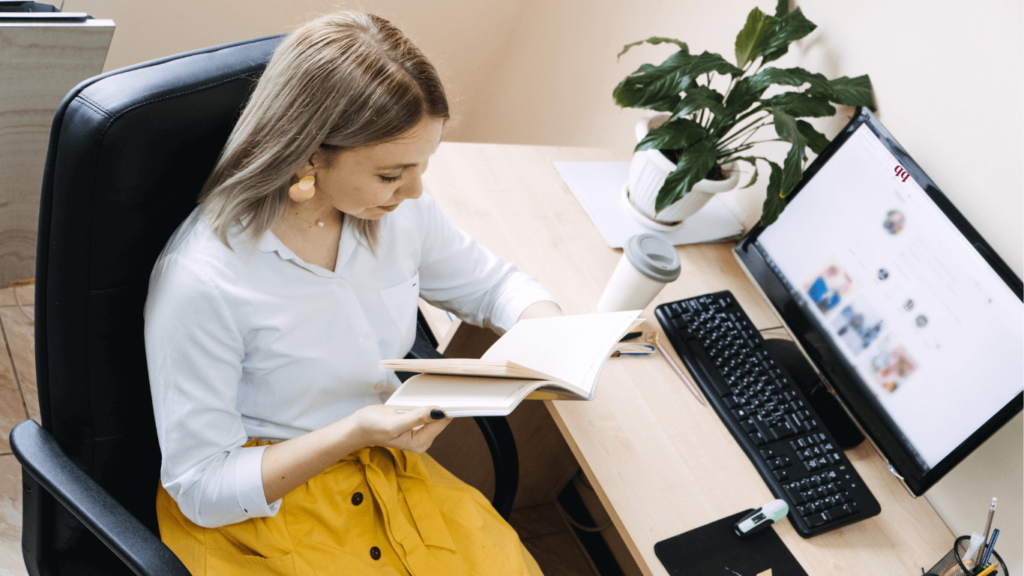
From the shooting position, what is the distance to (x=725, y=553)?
3.32ft

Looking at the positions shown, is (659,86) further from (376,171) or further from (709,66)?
(376,171)

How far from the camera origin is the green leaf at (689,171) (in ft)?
4.41

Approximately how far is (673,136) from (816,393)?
1.73 ft

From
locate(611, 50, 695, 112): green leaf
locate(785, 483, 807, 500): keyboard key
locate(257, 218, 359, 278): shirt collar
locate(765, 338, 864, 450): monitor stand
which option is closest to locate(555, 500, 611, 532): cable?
locate(765, 338, 864, 450): monitor stand

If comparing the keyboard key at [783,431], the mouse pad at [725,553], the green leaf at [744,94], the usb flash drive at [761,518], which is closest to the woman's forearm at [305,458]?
the mouse pad at [725,553]

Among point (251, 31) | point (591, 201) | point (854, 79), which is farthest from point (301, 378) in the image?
point (251, 31)

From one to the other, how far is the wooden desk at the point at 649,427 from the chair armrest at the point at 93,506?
0.56 metres

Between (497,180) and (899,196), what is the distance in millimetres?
731

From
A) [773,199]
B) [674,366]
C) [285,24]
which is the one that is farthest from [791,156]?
[285,24]

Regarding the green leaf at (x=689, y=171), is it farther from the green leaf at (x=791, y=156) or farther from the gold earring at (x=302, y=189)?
the gold earring at (x=302, y=189)

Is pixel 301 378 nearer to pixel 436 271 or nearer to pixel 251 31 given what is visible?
pixel 436 271

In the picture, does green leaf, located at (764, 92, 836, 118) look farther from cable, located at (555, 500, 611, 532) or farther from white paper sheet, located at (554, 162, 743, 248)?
cable, located at (555, 500, 611, 532)

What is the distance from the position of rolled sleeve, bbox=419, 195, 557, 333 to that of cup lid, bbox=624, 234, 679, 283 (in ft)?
0.51

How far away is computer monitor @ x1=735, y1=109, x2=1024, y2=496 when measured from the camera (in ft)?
3.42
